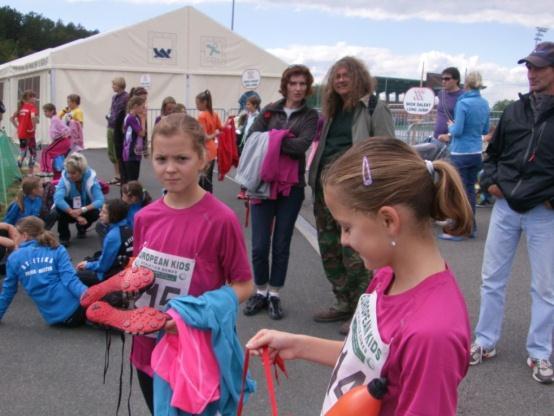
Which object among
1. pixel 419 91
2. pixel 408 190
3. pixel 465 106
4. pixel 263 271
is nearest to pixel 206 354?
pixel 408 190

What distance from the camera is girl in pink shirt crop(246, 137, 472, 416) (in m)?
1.12

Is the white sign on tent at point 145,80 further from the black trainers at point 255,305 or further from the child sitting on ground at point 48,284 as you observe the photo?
the black trainers at point 255,305

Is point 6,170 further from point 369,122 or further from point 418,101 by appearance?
point 418,101

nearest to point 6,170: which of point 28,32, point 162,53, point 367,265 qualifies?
point 367,265

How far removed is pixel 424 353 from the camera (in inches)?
43.4

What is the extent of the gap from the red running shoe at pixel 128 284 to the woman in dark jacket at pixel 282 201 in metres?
2.33

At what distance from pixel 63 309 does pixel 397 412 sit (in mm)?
3654

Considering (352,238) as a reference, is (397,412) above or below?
below

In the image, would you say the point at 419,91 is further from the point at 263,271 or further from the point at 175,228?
the point at 175,228

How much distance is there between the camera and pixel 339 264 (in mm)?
4309

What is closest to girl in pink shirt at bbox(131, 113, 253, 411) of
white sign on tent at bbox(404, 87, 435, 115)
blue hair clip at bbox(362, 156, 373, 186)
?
blue hair clip at bbox(362, 156, 373, 186)

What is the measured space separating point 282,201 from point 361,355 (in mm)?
3070

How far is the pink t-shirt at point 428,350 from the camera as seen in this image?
1098 mm

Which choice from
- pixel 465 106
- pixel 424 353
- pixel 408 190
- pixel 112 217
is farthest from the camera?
pixel 465 106
